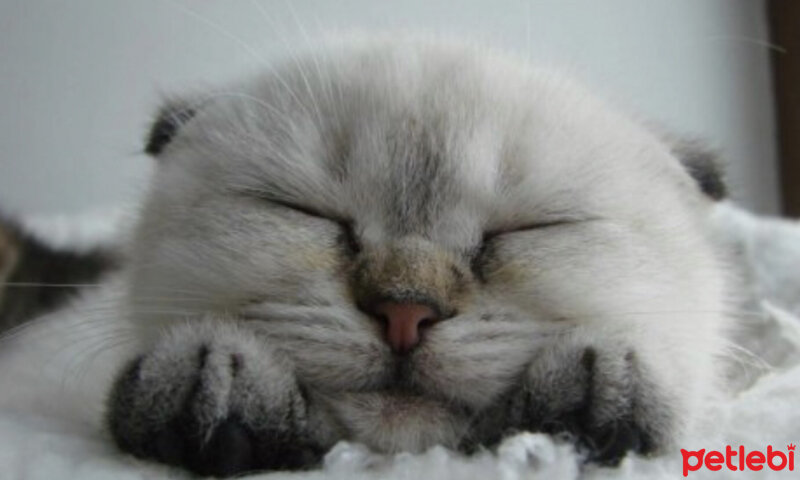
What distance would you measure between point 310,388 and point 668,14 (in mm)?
1737

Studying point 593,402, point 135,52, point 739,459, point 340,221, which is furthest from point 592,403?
point 135,52

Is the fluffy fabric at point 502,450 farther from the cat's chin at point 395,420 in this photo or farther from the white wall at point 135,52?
the white wall at point 135,52

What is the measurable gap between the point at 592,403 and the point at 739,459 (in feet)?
0.38

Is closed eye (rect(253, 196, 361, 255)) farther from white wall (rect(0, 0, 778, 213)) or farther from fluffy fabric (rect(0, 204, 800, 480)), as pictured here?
white wall (rect(0, 0, 778, 213))

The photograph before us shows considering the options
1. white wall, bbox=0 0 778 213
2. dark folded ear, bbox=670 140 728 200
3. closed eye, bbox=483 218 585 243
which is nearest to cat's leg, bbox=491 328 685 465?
closed eye, bbox=483 218 585 243

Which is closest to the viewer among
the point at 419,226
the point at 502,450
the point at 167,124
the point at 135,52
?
the point at 502,450

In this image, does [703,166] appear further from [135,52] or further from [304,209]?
[135,52]

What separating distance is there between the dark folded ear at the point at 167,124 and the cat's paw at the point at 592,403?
1.58ft

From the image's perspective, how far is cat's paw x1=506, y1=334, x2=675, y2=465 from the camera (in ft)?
2.01

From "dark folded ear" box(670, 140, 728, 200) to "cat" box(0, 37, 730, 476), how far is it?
57 mm

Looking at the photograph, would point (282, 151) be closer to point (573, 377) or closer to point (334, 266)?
point (334, 266)

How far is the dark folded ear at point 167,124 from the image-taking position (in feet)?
3.15

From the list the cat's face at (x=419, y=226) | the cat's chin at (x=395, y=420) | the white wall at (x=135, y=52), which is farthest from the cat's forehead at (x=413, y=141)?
the white wall at (x=135, y=52)

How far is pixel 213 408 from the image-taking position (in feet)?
1.94
